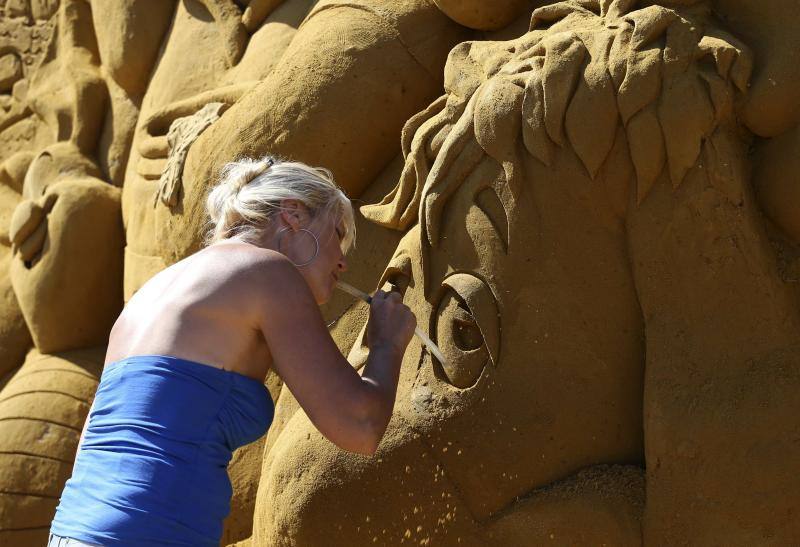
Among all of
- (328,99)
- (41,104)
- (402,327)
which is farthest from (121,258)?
(402,327)

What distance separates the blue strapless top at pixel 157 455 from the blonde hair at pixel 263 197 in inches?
10.5

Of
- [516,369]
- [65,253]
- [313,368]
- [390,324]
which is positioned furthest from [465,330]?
[65,253]

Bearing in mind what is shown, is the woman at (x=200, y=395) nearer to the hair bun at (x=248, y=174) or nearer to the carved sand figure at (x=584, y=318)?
the hair bun at (x=248, y=174)

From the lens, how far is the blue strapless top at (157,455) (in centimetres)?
150

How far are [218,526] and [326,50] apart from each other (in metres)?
1.51

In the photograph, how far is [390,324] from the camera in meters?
1.75

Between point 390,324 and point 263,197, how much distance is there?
0.28 m

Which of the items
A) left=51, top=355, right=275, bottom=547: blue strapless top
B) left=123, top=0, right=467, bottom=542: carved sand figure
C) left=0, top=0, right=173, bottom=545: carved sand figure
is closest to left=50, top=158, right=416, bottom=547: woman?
left=51, top=355, right=275, bottom=547: blue strapless top

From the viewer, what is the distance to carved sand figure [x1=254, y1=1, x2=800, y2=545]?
2.02 m

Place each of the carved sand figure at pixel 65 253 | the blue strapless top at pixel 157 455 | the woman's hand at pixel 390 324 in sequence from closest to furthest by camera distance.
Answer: the blue strapless top at pixel 157 455 < the woman's hand at pixel 390 324 < the carved sand figure at pixel 65 253

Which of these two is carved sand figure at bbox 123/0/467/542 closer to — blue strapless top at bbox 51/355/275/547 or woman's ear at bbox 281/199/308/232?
woman's ear at bbox 281/199/308/232

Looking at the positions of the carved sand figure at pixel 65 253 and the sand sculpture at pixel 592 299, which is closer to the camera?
the sand sculpture at pixel 592 299

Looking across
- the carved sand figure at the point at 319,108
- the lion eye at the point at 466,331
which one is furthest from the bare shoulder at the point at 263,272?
the carved sand figure at the point at 319,108

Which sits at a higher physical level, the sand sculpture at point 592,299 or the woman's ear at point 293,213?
the woman's ear at point 293,213
